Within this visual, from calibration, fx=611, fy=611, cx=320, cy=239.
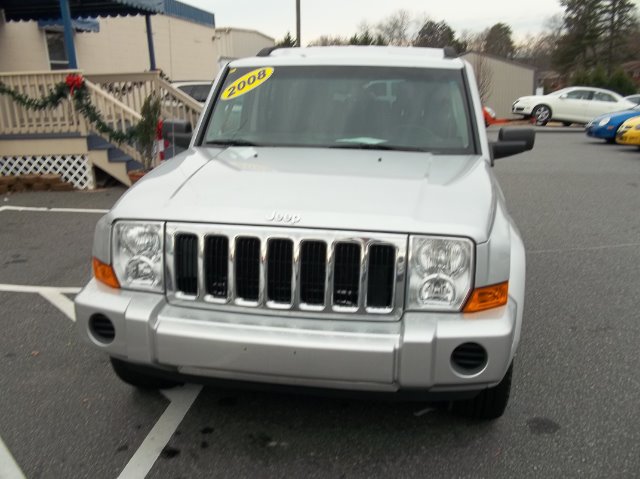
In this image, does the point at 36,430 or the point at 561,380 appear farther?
the point at 561,380

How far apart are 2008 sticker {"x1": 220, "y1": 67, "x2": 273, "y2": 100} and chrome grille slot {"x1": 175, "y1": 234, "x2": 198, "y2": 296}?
5.78 ft

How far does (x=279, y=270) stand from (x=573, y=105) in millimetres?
23473

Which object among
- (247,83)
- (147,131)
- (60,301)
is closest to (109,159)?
(147,131)

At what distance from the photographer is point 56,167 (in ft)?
33.6

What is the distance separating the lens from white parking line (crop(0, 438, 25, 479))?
9.06 ft

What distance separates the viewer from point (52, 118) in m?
10.2

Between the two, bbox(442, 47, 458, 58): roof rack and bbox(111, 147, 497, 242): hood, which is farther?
bbox(442, 47, 458, 58): roof rack

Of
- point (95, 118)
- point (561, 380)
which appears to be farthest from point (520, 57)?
point (561, 380)

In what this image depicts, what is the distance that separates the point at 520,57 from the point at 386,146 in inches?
3135

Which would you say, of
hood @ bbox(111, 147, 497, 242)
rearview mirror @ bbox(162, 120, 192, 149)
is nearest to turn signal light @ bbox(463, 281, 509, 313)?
hood @ bbox(111, 147, 497, 242)

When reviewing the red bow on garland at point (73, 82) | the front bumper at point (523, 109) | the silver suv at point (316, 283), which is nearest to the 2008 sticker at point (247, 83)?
the silver suv at point (316, 283)

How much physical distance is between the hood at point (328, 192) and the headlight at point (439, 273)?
6 centimetres

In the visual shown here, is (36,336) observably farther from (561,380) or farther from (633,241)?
(633,241)

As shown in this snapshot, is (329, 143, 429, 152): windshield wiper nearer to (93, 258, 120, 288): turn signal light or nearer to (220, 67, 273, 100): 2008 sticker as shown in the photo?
(220, 67, 273, 100): 2008 sticker
